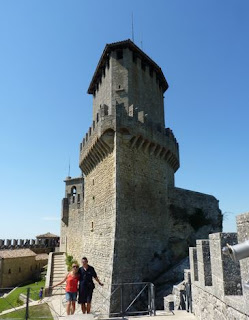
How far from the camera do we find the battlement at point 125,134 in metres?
13.6

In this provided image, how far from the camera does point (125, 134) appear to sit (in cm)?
1369

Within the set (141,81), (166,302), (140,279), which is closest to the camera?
(166,302)

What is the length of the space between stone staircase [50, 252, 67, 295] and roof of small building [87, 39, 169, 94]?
1424 centimetres

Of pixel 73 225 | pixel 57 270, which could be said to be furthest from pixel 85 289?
pixel 73 225

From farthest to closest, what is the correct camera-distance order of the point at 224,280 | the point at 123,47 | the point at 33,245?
the point at 33,245, the point at 123,47, the point at 224,280

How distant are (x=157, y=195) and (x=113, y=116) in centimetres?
511

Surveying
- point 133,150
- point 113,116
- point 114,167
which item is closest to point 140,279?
point 114,167

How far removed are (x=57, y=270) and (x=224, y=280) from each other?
785 inches

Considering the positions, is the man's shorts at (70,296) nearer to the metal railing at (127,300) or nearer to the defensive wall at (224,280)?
the defensive wall at (224,280)

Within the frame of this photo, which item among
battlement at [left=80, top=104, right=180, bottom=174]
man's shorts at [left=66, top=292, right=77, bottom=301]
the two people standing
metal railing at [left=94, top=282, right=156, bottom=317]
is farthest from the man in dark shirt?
battlement at [left=80, top=104, right=180, bottom=174]

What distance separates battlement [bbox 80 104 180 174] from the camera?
13648mm

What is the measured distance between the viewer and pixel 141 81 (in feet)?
53.2

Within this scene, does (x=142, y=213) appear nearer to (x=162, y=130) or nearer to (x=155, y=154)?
(x=155, y=154)

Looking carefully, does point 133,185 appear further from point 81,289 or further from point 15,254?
point 15,254
